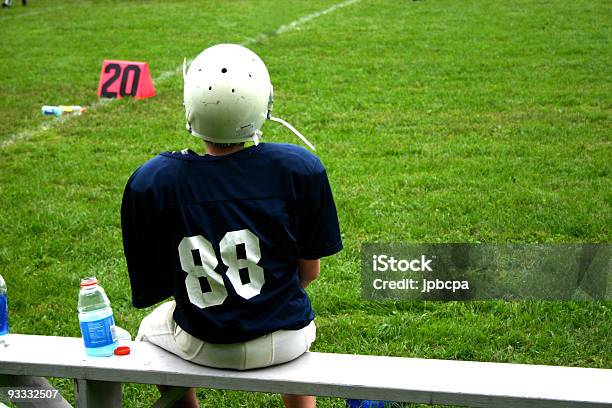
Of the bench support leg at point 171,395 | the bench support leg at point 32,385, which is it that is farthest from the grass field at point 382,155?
the bench support leg at point 171,395

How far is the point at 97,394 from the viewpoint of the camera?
2957mm

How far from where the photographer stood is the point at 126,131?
7.90m

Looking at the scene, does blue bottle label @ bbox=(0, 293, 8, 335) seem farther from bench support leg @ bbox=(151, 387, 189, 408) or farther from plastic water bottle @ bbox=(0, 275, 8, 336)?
bench support leg @ bbox=(151, 387, 189, 408)

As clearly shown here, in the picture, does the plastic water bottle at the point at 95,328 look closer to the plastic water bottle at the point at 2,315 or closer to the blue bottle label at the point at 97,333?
the blue bottle label at the point at 97,333

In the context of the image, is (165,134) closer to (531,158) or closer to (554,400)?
(531,158)

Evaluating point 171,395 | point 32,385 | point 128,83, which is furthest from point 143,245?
point 128,83

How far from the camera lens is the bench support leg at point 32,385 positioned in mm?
3027

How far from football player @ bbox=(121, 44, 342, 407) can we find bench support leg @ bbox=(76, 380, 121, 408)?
0.41 m

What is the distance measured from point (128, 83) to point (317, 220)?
714 cm

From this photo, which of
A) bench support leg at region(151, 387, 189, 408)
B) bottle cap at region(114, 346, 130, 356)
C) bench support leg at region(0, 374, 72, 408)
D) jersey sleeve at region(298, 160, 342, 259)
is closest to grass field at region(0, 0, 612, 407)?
bench support leg at region(0, 374, 72, 408)

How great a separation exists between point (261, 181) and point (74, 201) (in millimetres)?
3760

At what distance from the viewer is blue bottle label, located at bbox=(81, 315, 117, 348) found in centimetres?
291

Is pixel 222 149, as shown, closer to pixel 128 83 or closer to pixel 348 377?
pixel 348 377

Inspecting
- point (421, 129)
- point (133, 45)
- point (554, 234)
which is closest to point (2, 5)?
point (133, 45)
